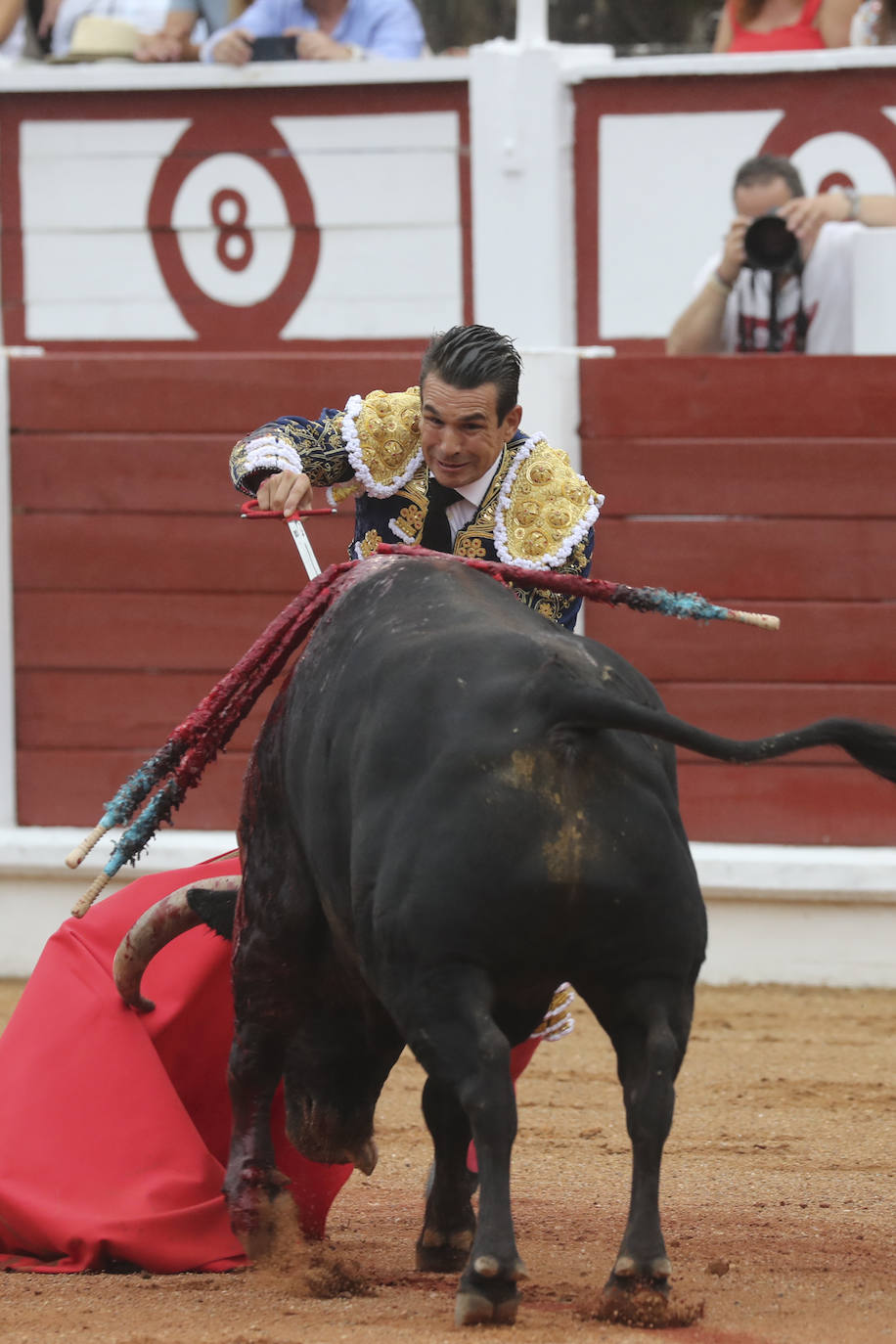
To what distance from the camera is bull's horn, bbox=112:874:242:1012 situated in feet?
9.77

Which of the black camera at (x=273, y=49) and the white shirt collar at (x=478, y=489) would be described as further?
the black camera at (x=273, y=49)

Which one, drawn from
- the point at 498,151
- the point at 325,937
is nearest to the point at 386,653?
the point at 325,937

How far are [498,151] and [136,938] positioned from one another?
3822mm

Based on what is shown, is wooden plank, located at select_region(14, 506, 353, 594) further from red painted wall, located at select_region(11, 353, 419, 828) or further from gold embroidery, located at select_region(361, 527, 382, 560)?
gold embroidery, located at select_region(361, 527, 382, 560)

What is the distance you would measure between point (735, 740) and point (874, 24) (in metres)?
5.05

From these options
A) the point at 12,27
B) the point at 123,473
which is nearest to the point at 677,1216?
the point at 123,473

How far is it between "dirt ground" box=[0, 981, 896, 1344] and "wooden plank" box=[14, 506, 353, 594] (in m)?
1.26

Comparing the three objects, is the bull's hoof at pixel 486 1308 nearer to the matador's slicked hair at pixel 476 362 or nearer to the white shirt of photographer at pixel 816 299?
the matador's slicked hair at pixel 476 362

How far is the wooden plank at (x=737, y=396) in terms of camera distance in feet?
17.6

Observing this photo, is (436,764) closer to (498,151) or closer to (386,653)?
(386,653)

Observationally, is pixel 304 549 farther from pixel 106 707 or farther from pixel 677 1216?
pixel 106 707

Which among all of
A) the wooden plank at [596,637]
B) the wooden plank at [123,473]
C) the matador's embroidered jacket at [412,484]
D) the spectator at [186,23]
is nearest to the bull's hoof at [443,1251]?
the matador's embroidered jacket at [412,484]

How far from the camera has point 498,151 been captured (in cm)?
618

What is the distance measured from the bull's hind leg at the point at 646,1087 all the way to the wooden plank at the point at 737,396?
11.1 feet
